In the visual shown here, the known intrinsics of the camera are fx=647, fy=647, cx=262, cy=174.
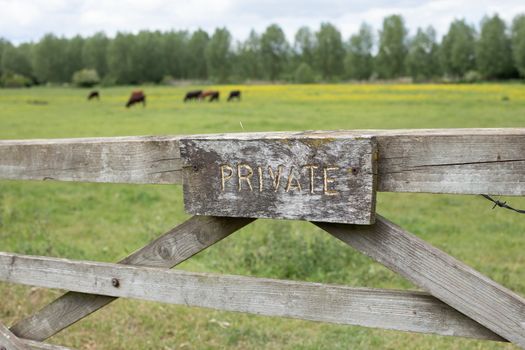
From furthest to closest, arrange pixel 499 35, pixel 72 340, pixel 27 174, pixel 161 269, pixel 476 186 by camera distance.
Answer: pixel 499 35
pixel 72 340
pixel 27 174
pixel 161 269
pixel 476 186

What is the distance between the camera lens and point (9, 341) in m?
3.27

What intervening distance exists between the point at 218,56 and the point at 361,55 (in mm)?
21422

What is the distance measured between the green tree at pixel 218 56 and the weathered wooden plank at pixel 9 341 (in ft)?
301

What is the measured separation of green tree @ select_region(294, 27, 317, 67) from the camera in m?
104

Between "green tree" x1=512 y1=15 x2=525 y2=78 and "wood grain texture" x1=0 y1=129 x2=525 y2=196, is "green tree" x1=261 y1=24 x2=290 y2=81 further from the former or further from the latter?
"wood grain texture" x1=0 y1=129 x2=525 y2=196

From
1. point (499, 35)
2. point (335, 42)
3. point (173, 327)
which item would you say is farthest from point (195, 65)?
point (173, 327)

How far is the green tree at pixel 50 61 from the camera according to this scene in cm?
8975

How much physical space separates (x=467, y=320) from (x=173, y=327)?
316 cm

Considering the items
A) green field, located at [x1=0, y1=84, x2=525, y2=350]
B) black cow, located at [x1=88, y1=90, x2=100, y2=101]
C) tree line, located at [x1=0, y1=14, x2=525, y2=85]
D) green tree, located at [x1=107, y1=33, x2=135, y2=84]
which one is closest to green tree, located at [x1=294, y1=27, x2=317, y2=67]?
tree line, located at [x1=0, y1=14, x2=525, y2=85]

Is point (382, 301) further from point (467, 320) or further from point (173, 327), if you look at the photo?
point (173, 327)

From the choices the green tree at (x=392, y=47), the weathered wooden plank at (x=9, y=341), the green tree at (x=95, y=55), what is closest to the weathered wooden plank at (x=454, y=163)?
the weathered wooden plank at (x=9, y=341)

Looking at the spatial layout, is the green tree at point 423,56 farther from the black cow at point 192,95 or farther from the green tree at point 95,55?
the green tree at point 95,55

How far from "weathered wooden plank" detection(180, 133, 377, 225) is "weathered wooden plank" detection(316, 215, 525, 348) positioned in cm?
15

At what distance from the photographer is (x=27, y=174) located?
318 cm
